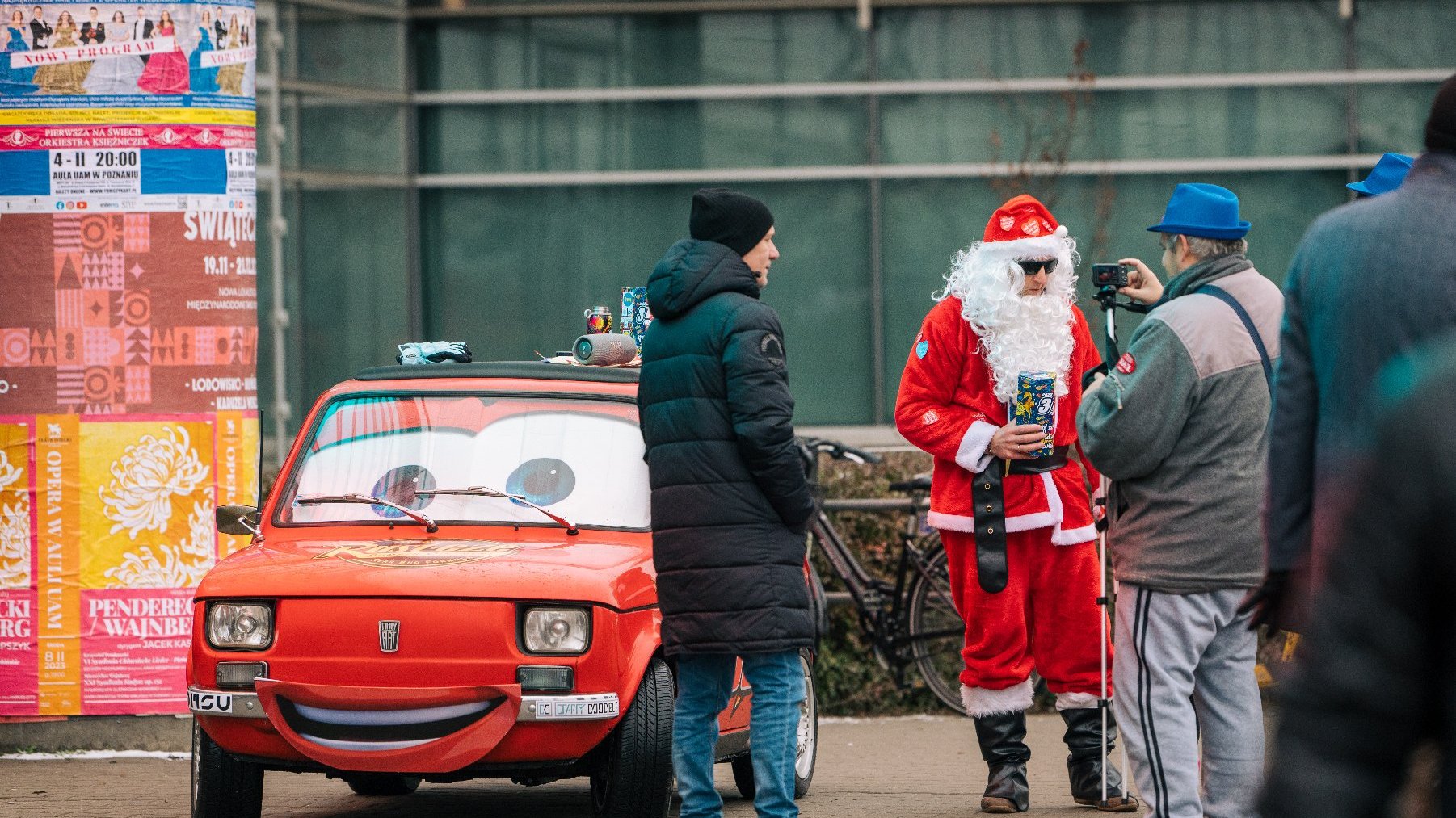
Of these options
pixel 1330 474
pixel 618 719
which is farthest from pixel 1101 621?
pixel 1330 474

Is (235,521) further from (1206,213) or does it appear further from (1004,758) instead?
(1206,213)

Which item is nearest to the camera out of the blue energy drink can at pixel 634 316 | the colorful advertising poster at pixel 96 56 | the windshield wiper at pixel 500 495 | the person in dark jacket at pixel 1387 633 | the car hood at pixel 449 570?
the person in dark jacket at pixel 1387 633

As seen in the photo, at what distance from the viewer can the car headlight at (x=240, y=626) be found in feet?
19.2

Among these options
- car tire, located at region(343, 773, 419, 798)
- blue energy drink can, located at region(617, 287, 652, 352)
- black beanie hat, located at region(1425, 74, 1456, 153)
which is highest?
black beanie hat, located at region(1425, 74, 1456, 153)

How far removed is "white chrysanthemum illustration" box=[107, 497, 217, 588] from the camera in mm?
8273

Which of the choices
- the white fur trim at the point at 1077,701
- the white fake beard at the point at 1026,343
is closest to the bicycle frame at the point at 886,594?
the white fur trim at the point at 1077,701

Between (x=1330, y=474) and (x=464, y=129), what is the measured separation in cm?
1076

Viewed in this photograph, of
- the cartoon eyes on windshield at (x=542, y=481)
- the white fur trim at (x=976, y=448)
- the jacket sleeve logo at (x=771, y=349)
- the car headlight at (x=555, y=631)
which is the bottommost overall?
the car headlight at (x=555, y=631)

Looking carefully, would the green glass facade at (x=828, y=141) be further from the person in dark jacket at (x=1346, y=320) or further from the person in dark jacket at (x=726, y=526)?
the person in dark jacket at (x=1346, y=320)

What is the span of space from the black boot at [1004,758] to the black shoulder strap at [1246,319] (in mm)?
1821

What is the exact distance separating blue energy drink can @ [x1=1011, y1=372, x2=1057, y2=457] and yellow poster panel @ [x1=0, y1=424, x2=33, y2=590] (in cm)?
430

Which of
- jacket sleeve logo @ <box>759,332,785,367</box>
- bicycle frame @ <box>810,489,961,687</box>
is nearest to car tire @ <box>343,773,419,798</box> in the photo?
jacket sleeve logo @ <box>759,332,785,367</box>

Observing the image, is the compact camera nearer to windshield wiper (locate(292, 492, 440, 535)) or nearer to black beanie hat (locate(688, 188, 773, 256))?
black beanie hat (locate(688, 188, 773, 256))

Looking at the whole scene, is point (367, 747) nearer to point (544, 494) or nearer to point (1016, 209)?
point (544, 494)
